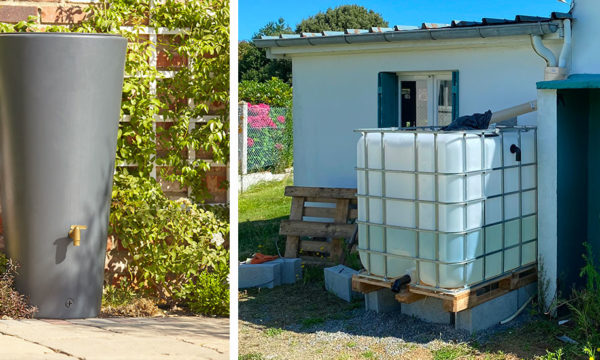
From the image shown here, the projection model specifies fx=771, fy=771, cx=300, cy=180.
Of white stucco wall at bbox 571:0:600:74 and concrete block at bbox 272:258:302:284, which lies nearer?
white stucco wall at bbox 571:0:600:74

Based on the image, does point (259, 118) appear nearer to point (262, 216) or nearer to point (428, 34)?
point (262, 216)

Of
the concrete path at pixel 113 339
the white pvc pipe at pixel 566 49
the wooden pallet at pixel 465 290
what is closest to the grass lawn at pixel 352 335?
the wooden pallet at pixel 465 290

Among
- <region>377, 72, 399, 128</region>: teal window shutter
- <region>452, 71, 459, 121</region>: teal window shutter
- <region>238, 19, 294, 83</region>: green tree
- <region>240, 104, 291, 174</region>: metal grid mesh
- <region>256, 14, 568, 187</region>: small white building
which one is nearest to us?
<region>256, 14, 568, 187</region>: small white building

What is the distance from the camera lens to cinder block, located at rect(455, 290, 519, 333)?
17.0 ft

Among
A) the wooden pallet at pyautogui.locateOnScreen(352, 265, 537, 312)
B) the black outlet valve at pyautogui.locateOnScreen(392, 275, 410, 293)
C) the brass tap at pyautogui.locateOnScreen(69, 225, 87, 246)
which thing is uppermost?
the brass tap at pyautogui.locateOnScreen(69, 225, 87, 246)

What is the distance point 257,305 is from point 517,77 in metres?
2.93

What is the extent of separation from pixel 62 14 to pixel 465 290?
341 centimetres

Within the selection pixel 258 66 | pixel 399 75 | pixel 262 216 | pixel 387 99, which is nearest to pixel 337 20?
pixel 258 66

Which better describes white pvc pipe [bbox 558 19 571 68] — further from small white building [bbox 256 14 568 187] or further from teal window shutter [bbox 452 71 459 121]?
teal window shutter [bbox 452 71 459 121]

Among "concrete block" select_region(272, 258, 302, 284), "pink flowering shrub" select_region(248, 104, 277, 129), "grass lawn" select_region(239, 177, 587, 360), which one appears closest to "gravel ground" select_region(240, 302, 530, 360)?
"grass lawn" select_region(239, 177, 587, 360)

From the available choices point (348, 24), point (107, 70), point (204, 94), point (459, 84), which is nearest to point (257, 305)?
point (204, 94)

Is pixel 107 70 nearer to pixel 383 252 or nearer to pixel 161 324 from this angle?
pixel 161 324

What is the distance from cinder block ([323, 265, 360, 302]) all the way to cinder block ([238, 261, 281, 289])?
1.71 feet

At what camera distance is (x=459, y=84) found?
7.04 m
